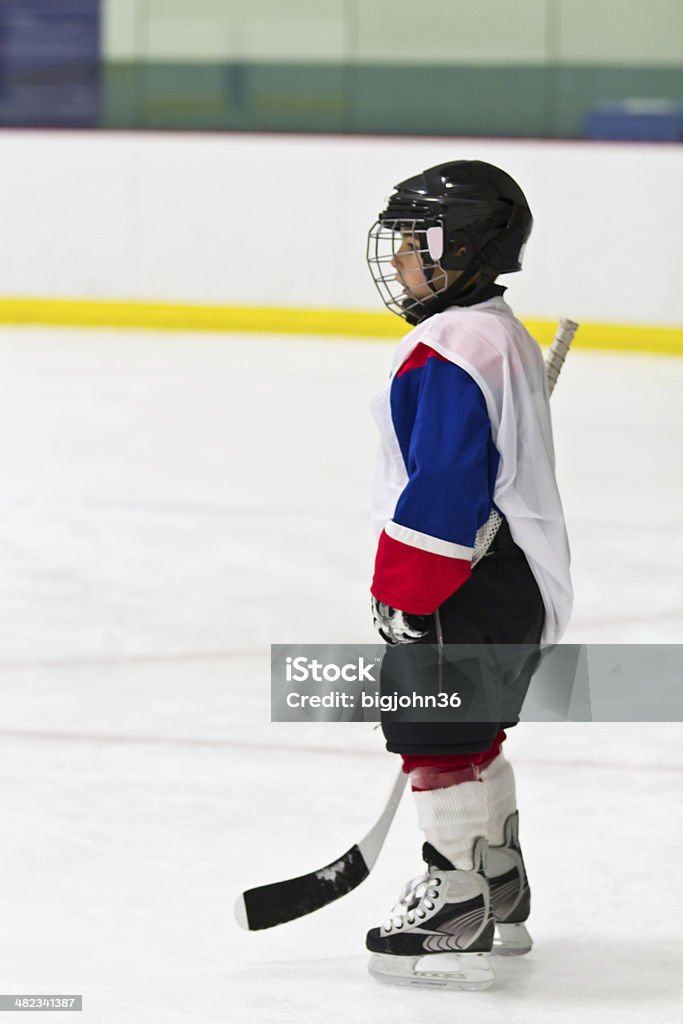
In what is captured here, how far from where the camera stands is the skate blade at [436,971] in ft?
6.60

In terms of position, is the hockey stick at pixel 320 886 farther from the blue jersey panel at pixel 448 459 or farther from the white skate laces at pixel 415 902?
the blue jersey panel at pixel 448 459

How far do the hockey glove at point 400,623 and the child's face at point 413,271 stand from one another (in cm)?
36

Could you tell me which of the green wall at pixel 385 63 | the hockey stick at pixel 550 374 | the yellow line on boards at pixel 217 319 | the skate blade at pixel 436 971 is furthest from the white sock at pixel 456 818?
the green wall at pixel 385 63

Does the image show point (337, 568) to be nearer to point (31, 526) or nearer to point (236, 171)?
point (31, 526)

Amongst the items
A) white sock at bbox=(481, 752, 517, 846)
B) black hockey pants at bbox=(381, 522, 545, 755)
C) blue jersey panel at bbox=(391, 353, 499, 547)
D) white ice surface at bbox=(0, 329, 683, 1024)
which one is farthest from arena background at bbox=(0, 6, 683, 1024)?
blue jersey panel at bbox=(391, 353, 499, 547)

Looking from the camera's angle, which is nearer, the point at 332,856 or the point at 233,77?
the point at 332,856

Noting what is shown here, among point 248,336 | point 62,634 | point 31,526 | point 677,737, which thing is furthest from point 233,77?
point 677,737

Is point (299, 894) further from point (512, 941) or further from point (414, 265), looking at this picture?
point (414, 265)

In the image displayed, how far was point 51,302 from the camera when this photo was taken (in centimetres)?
885

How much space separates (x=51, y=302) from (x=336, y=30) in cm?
196

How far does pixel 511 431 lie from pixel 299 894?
65cm

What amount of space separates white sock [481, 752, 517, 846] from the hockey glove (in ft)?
0.74

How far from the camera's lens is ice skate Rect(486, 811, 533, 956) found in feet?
6.88

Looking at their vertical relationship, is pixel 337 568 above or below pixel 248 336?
above
